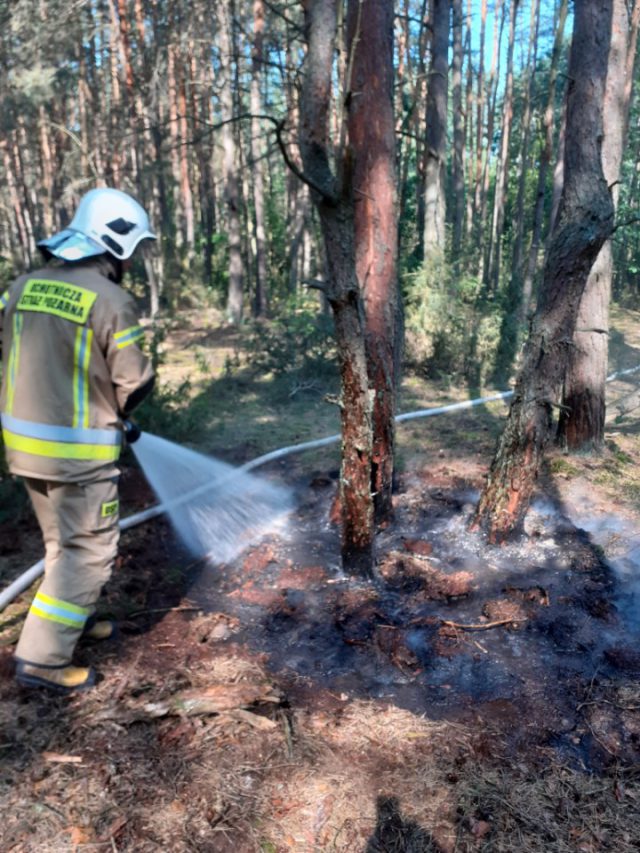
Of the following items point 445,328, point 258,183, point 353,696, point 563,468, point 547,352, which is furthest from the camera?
point 258,183

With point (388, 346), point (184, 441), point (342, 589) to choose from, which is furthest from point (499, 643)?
point (184, 441)

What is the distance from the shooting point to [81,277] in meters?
2.91

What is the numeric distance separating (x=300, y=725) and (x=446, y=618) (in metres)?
1.44

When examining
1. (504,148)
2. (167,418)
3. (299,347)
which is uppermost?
(504,148)

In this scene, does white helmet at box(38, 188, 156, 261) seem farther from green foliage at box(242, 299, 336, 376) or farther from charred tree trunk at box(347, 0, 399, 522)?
green foliage at box(242, 299, 336, 376)

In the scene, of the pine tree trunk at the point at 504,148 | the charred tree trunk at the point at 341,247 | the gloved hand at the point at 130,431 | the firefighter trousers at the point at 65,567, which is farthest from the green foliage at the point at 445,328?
the pine tree trunk at the point at 504,148

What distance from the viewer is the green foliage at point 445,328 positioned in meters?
10.8

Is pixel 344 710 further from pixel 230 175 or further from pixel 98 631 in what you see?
pixel 230 175

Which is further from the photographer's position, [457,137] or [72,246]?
[457,137]

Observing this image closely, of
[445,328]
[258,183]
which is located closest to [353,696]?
[445,328]

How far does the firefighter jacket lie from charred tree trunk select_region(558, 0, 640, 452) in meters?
5.01

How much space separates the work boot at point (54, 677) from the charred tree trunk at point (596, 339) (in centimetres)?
527

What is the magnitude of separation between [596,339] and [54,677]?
230 inches

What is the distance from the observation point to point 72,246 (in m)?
2.99
